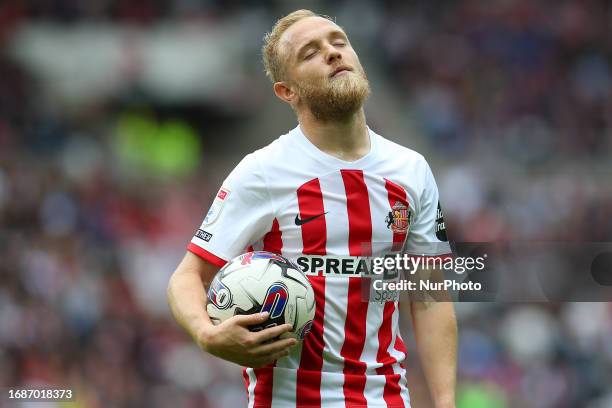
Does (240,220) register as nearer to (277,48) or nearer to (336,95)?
(336,95)

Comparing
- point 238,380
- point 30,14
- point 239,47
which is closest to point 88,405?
point 238,380

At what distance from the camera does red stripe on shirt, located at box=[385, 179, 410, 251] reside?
155 inches

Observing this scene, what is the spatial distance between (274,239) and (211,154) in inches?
429

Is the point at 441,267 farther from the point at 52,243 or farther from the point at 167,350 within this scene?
the point at 52,243

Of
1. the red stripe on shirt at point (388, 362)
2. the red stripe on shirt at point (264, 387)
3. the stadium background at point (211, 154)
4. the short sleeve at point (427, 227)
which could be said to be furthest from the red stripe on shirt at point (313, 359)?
the stadium background at point (211, 154)

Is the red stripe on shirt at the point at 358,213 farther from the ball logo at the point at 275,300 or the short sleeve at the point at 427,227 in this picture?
the ball logo at the point at 275,300

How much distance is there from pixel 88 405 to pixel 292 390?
222 inches

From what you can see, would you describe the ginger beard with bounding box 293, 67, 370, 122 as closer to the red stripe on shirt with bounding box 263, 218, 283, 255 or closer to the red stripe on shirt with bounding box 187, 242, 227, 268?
the red stripe on shirt with bounding box 263, 218, 283, 255

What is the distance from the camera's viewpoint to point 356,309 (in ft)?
12.5

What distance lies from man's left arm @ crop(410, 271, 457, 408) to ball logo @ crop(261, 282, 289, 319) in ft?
2.46

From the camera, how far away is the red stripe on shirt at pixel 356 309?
3.79m

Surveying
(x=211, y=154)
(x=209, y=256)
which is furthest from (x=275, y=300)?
(x=211, y=154)

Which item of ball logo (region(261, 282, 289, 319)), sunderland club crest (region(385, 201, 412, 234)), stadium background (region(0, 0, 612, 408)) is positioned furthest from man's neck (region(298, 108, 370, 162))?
stadium background (region(0, 0, 612, 408))

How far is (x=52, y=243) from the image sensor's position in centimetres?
1177
